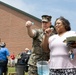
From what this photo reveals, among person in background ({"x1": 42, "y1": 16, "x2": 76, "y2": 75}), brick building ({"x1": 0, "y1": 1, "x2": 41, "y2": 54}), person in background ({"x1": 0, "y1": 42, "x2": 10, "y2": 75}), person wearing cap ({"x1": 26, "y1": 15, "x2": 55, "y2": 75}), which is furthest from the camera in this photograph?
brick building ({"x1": 0, "y1": 1, "x2": 41, "y2": 54})

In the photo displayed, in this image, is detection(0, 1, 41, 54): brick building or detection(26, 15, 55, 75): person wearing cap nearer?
detection(26, 15, 55, 75): person wearing cap

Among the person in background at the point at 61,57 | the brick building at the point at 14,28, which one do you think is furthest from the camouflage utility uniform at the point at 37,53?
the brick building at the point at 14,28

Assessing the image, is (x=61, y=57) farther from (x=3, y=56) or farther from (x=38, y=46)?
(x=3, y=56)

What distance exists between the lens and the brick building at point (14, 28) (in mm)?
45688

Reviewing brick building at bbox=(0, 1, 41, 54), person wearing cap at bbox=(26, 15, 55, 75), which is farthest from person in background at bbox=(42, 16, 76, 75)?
brick building at bbox=(0, 1, 41, 54)

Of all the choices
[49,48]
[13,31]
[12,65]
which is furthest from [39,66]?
[13,31]

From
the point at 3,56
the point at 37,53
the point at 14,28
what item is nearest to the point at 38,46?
the point at 37,53

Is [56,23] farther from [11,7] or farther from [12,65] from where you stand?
[11,7]

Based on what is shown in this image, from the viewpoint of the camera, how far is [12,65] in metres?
36.0

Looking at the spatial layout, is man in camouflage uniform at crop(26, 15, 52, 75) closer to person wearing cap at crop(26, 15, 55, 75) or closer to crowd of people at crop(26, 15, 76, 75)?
person wearing cap at crop(26, 15, 55, 75)

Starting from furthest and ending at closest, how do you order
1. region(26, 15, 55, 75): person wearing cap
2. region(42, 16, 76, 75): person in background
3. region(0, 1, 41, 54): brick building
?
1. region(0, 1, 41, 54): brick building
2. region(26, 15, 55, 75): person wearing cap
3. region(42, 16, 76, 75): person in background

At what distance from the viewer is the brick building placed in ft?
150

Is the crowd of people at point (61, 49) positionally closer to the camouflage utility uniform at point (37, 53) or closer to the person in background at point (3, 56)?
the camouflage utility uniform at point (37, 53)

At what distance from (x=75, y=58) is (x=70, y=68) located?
0.17 m
